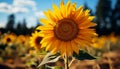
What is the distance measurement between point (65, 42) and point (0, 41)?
8224 mm

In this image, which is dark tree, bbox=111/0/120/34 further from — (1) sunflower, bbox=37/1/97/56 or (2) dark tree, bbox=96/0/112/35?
(1) sunflower, bbox=37/1/97/56

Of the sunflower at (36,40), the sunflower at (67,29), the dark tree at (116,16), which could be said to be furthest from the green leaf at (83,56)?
the dark tree at (116,16)

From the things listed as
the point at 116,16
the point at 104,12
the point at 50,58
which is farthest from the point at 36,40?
the point at 104,12

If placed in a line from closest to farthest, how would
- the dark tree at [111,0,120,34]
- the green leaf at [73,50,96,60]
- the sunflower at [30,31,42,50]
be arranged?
the green leaf at [73,50,96,60] → the sunflower at [30,31,42,50] → the dark tree at [111,0,120,34]

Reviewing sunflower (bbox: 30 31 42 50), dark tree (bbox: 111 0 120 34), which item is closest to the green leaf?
sunflower (bbox: 30 31 42 50)

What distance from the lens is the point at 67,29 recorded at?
8.13ft

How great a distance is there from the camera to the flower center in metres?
2.46

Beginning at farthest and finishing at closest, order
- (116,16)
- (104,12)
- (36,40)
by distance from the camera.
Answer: (104,12) < (116,16) < (36,40)

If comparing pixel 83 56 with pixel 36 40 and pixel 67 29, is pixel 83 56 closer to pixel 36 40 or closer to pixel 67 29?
pixel 67 29

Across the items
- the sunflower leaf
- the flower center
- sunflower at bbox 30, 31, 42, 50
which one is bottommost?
the sunflower leaf

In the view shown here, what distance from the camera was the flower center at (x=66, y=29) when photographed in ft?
8.08

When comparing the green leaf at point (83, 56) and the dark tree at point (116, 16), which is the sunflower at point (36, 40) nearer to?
the green leaf at point (83, 56)

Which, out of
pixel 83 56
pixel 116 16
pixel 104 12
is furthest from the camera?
pixel 104 12

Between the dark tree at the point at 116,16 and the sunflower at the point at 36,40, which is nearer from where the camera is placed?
the sunflower at the point at 36,40
